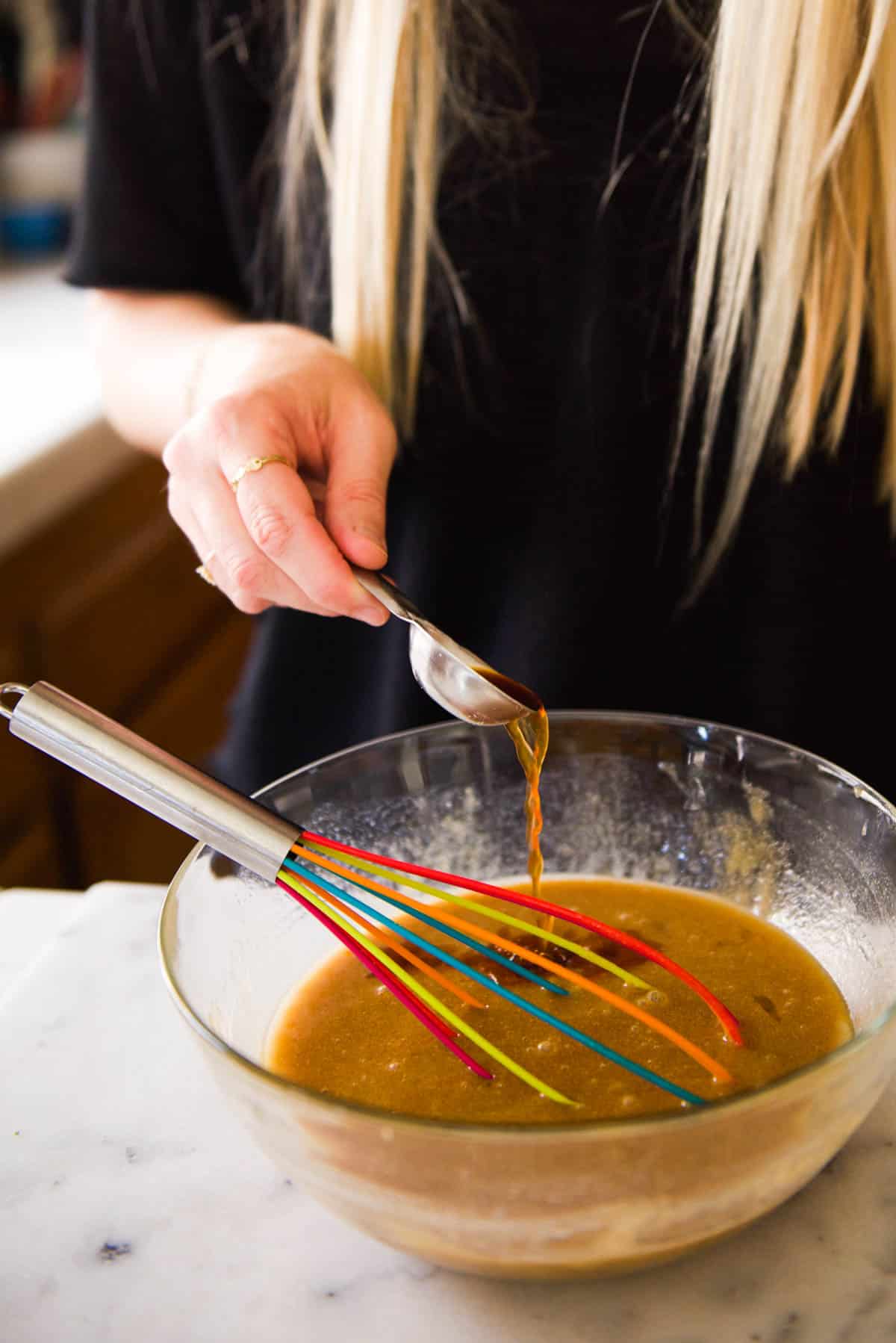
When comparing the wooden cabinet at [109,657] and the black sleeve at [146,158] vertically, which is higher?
the black sleeve at [146,158]

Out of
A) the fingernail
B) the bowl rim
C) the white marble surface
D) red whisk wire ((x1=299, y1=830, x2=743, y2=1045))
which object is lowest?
the white marble surface

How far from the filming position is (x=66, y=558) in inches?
67.4

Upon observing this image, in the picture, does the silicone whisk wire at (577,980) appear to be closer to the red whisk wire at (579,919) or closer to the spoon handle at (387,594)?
the red whisk wire at (579,919)

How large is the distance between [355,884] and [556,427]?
1.63 feet

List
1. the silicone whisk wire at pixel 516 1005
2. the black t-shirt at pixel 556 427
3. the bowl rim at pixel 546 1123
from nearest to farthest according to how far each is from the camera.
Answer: the bowl rim at pixel 546 1123 < the silicone whisk wire at pixel 516 1005 < the black t-shirt at pixel 556 427

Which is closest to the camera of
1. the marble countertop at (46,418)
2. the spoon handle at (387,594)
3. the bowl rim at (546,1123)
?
the bowl rim at (546,1123)

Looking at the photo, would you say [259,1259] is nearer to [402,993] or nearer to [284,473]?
[402,993]

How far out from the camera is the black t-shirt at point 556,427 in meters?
0.95

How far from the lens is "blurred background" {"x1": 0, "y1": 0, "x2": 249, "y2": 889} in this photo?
1606 mm

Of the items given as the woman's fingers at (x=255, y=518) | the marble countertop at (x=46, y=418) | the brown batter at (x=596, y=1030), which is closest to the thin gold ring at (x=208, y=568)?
the woman's fingers at (x=255, y=518)

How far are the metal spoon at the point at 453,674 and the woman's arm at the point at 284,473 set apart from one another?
0.04ft

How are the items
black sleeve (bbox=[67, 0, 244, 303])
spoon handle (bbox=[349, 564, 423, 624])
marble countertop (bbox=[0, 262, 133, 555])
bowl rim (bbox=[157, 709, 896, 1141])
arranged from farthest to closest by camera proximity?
marble countertop (bbox=[0, 262, 133, 555]) → black sleeve (bbox=[67, 0, 244, 303]) → spoon handle (bbox=[349, 564, 423, 624]) → bowl rim (bbox=[157, 709, 896, 1141])

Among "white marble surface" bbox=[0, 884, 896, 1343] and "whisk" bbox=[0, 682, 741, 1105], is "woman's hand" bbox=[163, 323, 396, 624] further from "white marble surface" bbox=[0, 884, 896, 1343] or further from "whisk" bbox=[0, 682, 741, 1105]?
"white marble surface" bbox=[0, 884, 896, 1343]

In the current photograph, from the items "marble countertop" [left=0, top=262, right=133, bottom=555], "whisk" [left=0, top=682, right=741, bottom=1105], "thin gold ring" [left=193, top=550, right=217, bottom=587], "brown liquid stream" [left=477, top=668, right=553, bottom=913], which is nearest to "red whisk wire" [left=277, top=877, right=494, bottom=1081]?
"whisk" [left=0, top=682, right=741, bottom=1105]
